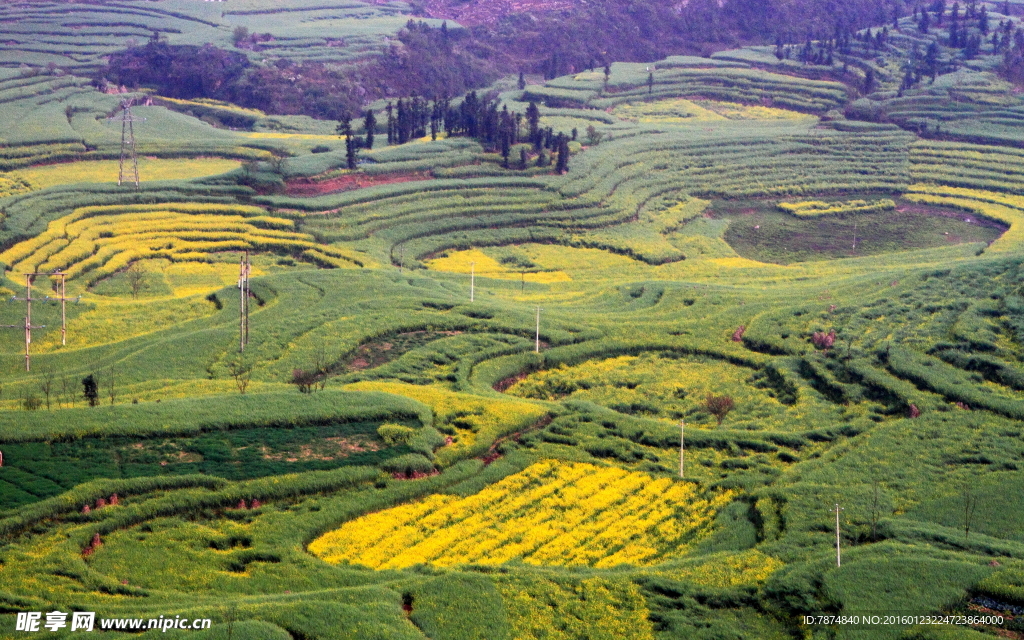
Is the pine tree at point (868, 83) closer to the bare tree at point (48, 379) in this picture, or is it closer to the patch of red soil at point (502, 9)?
the patch of red soil at point (502, 9)

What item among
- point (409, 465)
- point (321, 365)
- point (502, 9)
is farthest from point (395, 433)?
point (502, 9)

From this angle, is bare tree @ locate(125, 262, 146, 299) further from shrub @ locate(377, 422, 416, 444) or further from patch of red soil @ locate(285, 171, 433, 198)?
shrub @ locate(377, 422, 416, 444)

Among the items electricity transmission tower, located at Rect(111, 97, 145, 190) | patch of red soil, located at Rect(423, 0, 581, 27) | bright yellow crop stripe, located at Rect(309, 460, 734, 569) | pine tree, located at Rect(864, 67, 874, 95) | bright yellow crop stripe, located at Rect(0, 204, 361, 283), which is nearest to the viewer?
bright yellow crop stripe, located at Rect(309, 460, 734, 569)

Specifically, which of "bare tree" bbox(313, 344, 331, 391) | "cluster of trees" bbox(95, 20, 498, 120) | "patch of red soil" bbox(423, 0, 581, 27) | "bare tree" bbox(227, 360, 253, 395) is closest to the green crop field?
"bare tree" bbox(313, 344, 331, 391)

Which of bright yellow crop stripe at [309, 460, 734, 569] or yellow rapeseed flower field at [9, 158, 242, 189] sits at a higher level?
yellow rapeseed flower field at [9, 158, 242, 189]

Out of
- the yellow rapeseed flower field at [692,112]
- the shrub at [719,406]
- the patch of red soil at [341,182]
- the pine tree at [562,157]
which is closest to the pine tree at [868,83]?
the yellow rapeseed flower field at [692,112]

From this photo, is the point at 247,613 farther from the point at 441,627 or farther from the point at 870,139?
the point at 870,139

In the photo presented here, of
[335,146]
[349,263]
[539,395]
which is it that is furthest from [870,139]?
[539,395]
